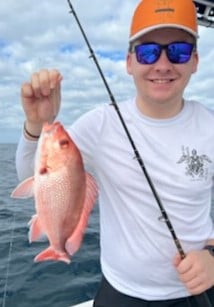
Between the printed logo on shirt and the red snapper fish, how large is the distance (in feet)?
2.46

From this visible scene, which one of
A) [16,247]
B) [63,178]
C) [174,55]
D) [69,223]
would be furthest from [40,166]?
[16,247]

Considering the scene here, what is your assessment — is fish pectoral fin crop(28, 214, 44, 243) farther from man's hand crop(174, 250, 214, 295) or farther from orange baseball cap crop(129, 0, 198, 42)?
orange baseball cap crop(129, 0, 198, 42)

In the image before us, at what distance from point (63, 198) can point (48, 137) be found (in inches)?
10.1

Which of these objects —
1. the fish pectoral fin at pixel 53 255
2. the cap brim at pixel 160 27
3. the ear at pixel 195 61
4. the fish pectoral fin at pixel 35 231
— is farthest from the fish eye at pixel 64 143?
the ear at pixel 195 61

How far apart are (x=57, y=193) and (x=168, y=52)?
2.99 ft

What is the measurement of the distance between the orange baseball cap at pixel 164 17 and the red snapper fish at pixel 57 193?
78 cm

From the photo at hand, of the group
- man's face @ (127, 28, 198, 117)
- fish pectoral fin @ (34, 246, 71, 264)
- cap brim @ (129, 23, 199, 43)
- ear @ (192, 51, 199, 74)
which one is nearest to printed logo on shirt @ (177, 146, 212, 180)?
man's face @ (127, 28, 198, 117)

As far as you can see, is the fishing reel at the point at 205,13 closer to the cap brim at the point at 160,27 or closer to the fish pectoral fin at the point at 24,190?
the cap brim at the point at 160,27

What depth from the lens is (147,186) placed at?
244cm

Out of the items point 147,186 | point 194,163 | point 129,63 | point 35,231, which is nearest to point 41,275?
point 147,186

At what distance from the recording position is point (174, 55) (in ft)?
7.42

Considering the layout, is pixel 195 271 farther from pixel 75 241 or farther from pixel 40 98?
pixel 40 98

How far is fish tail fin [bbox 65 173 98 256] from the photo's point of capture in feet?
6.21

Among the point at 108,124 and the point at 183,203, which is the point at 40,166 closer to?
the point at 108,124
